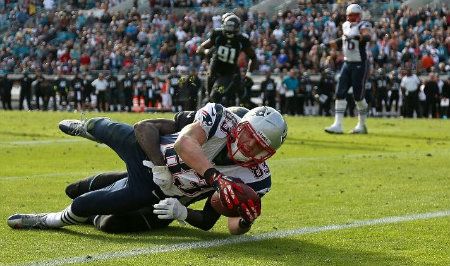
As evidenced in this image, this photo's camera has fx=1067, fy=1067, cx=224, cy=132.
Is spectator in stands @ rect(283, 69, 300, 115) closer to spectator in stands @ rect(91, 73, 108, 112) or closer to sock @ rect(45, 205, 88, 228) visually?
spectator in stands @ rect(91, 73, 108, 112)

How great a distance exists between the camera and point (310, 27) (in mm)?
33969

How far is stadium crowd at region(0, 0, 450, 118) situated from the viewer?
29.8 m

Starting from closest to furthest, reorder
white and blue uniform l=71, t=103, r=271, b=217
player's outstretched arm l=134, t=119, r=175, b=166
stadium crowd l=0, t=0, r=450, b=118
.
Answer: white and blue uniform l=71, t=103, r=271, b=217 < player's outstretched arm l=134, t=119, r=175, b=166 < stadium crowd l=0, t=0, r=450, b=118

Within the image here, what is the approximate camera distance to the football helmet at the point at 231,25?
17.1m

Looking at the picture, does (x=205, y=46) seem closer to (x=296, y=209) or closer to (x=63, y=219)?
(x=296, y=209)

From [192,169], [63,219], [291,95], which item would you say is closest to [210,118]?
[192,169]

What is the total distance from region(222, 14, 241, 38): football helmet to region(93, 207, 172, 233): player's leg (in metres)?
10.2

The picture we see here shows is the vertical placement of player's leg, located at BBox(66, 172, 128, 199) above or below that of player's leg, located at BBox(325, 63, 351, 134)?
above

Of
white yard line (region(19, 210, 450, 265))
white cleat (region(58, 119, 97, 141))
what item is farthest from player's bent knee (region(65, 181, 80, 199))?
white yard line (region(19, 210, 450, 265))

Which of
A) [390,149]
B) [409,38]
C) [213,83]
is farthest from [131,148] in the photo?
[409,38]

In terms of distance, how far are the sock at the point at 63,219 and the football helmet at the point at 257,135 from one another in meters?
1.15

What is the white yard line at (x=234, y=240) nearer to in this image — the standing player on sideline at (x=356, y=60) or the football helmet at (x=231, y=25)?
the standing player on sideline at (x=356, y=60)

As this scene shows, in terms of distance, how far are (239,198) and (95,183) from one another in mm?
1678

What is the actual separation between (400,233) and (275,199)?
6.73ft
